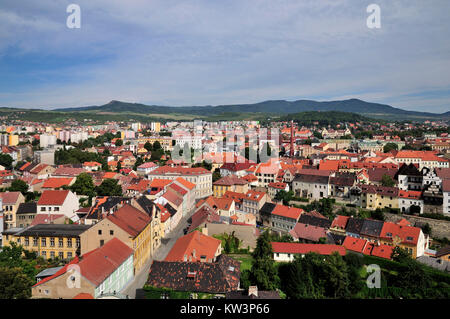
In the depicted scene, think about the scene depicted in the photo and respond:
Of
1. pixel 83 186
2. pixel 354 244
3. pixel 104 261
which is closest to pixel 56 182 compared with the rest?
pixel 83 186

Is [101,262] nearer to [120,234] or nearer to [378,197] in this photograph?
[120,234]

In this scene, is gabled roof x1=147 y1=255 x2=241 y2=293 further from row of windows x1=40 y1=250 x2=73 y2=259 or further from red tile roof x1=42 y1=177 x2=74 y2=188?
red tile roof x1=42 y1=177 x2=74 y2=188

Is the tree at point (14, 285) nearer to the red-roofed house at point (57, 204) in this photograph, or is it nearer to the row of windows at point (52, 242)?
the row of windows at point (52, 242)

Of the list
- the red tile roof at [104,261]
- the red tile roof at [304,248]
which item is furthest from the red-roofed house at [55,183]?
the red tile roof at [304,248]

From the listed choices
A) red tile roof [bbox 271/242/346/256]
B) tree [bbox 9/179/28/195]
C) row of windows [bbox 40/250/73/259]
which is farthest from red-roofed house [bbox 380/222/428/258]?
tree [bbox 9/179/28/195]

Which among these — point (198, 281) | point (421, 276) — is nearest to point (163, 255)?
point (198, 281)
